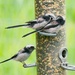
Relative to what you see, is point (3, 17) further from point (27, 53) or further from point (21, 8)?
point (27, 53)

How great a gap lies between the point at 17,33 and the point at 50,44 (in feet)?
9.18

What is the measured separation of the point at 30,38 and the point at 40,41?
2.58m

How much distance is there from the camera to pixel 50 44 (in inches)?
322

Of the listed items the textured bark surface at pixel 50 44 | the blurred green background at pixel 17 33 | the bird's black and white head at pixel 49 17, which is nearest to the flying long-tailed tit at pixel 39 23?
the bird's black and white head at pixel 49 17

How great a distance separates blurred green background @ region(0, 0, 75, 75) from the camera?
1029 cm

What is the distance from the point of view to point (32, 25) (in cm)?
785

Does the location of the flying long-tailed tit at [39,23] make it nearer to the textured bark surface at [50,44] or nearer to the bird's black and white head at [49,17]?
the bird's black and white head at [49,17]

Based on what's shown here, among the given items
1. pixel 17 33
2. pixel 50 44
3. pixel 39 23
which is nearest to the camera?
pixel 39 23

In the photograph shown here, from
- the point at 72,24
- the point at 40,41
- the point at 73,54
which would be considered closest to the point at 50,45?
the point at 40,41

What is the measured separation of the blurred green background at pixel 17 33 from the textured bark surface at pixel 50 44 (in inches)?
74.3

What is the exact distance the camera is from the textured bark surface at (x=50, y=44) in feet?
26.8

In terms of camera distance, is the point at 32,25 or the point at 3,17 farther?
the point at 3,17

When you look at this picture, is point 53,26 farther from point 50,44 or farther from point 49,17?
point 50,44

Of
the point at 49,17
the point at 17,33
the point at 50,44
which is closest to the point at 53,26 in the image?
the point at 49,17
